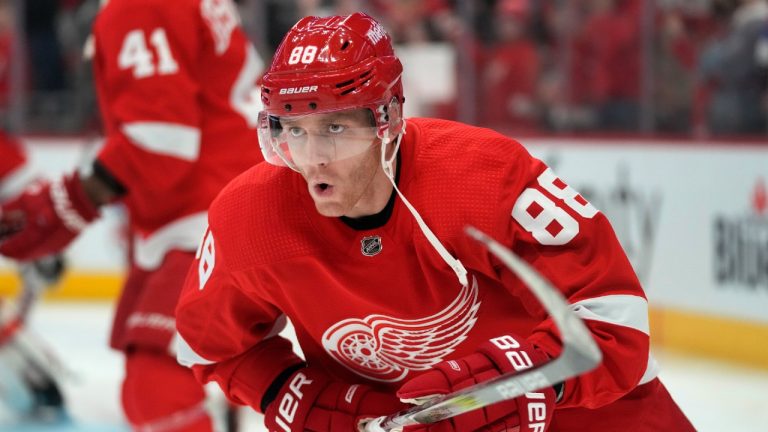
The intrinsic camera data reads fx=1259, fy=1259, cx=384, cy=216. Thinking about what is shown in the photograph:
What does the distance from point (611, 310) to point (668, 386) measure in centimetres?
279

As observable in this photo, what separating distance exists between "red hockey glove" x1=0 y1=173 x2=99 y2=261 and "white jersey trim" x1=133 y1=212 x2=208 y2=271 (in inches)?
5.8

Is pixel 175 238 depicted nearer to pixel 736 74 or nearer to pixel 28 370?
pixel 28 370

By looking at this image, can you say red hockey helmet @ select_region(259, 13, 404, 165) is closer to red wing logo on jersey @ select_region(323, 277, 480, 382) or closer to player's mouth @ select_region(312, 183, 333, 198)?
player's mouth @ select_region(312, 183, 333, 198)

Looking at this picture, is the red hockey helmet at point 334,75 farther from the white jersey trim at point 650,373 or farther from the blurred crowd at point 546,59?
the blurred crowd at point 546,59

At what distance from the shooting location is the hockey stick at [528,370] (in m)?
1.44

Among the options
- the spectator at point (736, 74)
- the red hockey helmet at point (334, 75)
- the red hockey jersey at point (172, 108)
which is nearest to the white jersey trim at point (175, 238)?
the red hockey jersey at point (172, 108)

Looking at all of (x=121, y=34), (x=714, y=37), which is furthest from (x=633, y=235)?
(x=121, y=34)

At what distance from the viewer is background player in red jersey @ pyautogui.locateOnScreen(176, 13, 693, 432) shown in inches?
68.1

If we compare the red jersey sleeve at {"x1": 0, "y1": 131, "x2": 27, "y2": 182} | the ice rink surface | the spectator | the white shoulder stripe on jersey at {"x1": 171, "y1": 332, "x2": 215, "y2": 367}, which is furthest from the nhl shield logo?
the spectator

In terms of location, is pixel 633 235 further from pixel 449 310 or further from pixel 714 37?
pixel 449 310

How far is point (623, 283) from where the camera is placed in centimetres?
174

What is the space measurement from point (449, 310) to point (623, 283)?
28 cm

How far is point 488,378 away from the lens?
5.42ft

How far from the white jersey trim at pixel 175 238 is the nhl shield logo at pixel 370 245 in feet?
3.51
